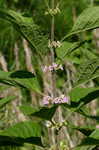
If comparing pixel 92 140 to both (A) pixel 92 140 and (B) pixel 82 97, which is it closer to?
(A) pixel 92 140

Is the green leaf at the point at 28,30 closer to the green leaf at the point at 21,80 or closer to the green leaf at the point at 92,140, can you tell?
the green leaf at the point at 21,80

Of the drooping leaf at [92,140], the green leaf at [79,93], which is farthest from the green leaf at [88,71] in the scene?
the drooping leaf at [92,140]

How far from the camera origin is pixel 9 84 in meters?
1.27

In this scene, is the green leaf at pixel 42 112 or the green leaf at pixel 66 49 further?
the green leaf at pixel 66 49

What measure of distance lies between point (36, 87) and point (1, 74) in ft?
0.37

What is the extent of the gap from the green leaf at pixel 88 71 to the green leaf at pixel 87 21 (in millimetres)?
99

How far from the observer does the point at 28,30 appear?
122cm

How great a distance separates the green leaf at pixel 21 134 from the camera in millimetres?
1247

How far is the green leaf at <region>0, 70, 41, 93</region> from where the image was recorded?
4.07 feet

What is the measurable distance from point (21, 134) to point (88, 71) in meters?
0.28

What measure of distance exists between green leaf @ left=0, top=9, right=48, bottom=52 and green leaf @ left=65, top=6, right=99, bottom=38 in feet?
0.29

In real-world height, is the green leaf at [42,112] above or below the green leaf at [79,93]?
below

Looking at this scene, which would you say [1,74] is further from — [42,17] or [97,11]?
[42,17]

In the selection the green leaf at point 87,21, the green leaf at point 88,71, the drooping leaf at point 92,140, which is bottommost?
the drooping leaf at point 92,140
